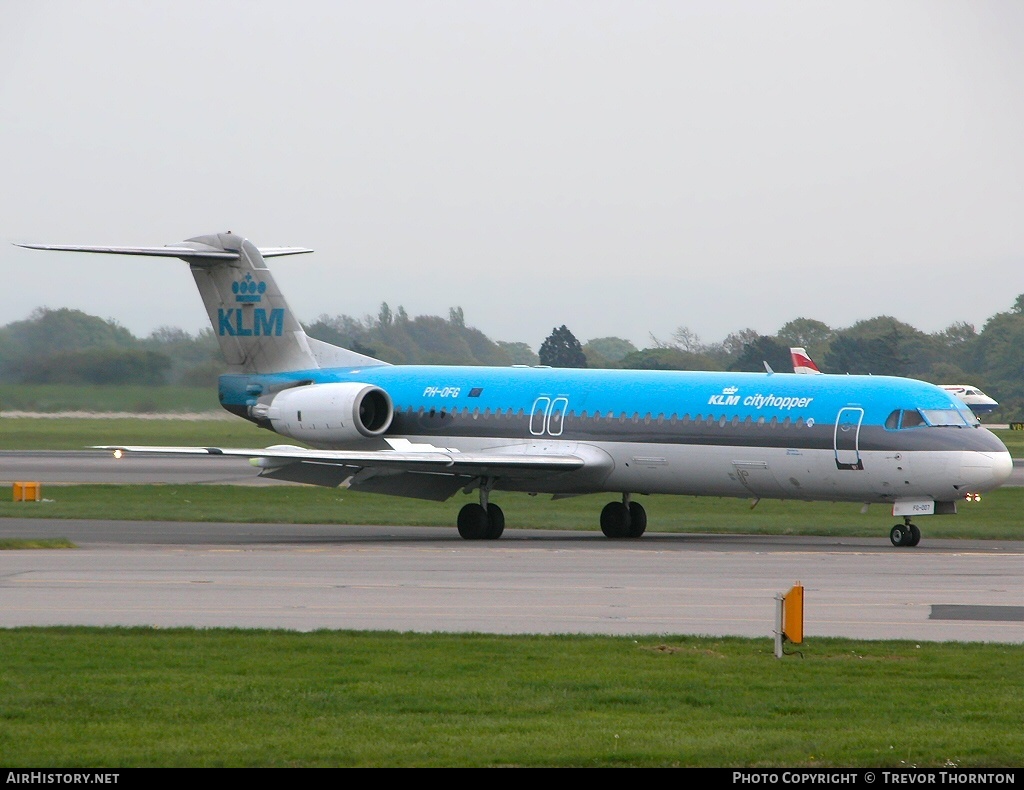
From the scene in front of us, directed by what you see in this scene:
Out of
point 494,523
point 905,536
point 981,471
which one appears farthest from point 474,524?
point 981,471

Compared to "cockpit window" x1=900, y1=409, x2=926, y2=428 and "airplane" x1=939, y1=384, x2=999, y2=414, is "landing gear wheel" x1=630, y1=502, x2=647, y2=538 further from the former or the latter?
"airplane" x1=939, y1=384, x2=999, y2=414

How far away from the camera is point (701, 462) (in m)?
28.8

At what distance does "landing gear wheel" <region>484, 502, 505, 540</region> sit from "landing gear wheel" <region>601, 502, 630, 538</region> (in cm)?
232

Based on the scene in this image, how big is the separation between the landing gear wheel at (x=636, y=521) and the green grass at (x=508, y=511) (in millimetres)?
1930

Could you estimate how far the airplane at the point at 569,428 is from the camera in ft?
90.0

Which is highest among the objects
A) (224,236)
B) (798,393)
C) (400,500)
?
(224,236)

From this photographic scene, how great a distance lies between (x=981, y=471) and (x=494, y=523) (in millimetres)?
8806

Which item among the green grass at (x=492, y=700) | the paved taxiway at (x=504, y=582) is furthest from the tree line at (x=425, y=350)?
the green grass at (x=492, y=700)

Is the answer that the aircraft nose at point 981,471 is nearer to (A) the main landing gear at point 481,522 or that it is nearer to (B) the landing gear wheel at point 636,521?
(B) the landing gear wheel at point 636,521

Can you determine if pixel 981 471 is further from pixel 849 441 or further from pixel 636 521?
pixel 636 521

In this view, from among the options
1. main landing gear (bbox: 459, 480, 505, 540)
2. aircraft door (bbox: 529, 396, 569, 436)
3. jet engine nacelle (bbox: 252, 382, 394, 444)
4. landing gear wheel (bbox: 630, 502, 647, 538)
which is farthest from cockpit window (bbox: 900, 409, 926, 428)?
jet engine nacelle (bbox: 252, 382, 394, 444)
